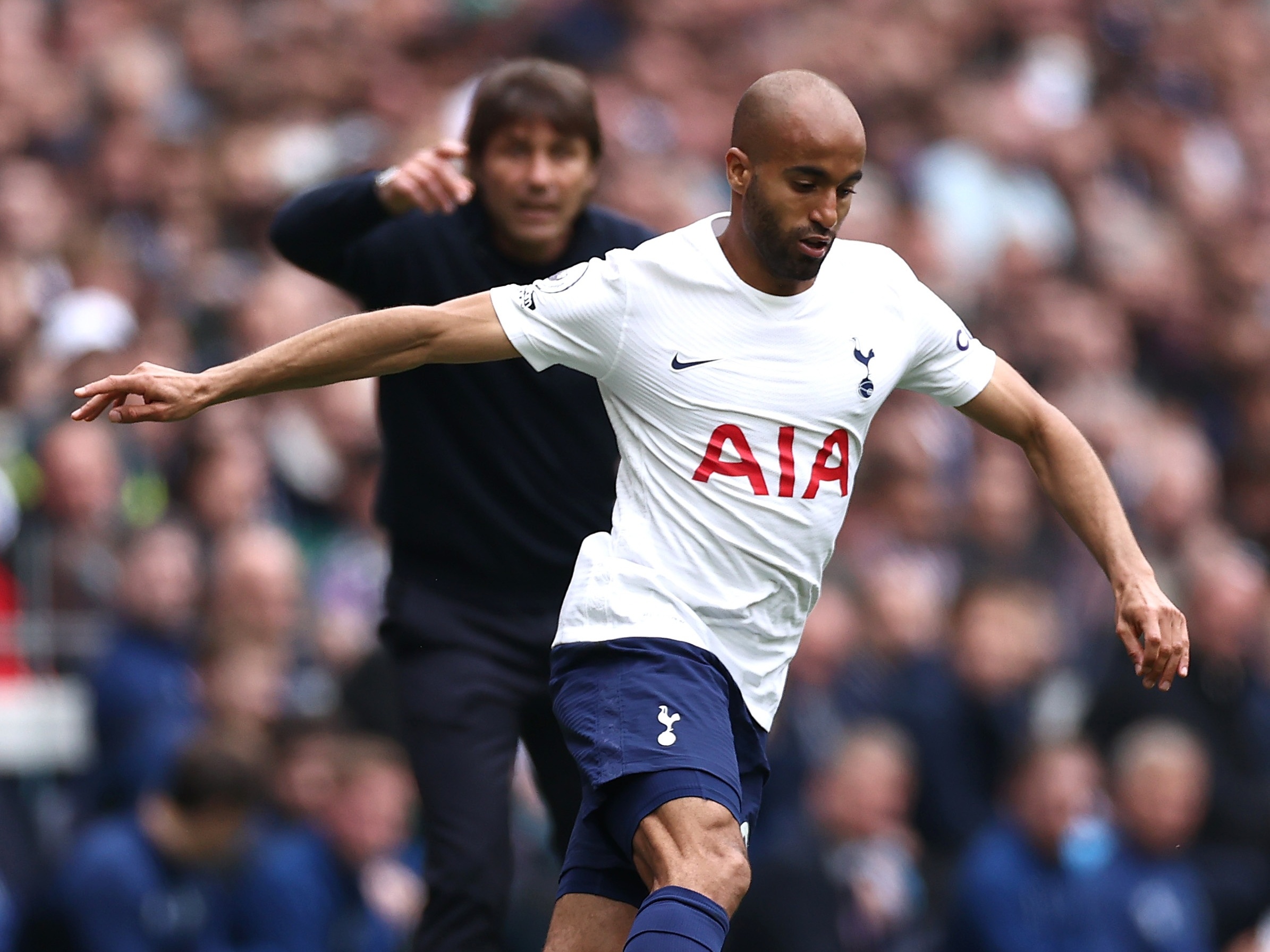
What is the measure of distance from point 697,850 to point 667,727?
304 millimetres

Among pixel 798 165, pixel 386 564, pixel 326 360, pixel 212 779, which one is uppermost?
pixel 798 165

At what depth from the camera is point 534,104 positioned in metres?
5.80

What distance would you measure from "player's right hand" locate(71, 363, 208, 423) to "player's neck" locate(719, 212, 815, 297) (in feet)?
4.31

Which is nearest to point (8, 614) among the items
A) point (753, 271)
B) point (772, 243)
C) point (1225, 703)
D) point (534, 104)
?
point (534, 104)

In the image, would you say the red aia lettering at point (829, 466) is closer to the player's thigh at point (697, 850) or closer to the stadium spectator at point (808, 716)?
the player's thigh at point (697, 850)

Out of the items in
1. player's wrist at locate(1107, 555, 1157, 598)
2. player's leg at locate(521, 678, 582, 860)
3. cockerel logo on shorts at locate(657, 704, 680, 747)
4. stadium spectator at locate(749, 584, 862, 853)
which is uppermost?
player's wrist at locate(1107, 555, 1157, 598)

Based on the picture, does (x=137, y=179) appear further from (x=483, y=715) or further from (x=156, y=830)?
(x=483, y=715)

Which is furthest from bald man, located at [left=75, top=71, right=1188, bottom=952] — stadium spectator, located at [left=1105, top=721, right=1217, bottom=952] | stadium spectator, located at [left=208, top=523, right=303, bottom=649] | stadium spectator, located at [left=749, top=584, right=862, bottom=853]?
stadium spectator, located at [left=1105, top=721, right=1217, bottom=952]

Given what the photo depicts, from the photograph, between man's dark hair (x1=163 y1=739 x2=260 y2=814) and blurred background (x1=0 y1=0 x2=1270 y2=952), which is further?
blurred background (x1=0 y1=0 x2=1270 y2=952)

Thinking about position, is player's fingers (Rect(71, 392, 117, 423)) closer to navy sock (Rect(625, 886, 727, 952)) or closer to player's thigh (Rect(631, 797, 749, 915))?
player's thigh (Rect(631, 797, 749, 915))

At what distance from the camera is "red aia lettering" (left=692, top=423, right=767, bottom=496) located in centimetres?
491

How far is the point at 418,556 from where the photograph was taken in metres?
5.99

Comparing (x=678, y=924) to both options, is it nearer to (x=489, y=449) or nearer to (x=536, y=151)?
(x=489, y=449)

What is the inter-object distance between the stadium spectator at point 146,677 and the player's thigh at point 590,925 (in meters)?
3.53
